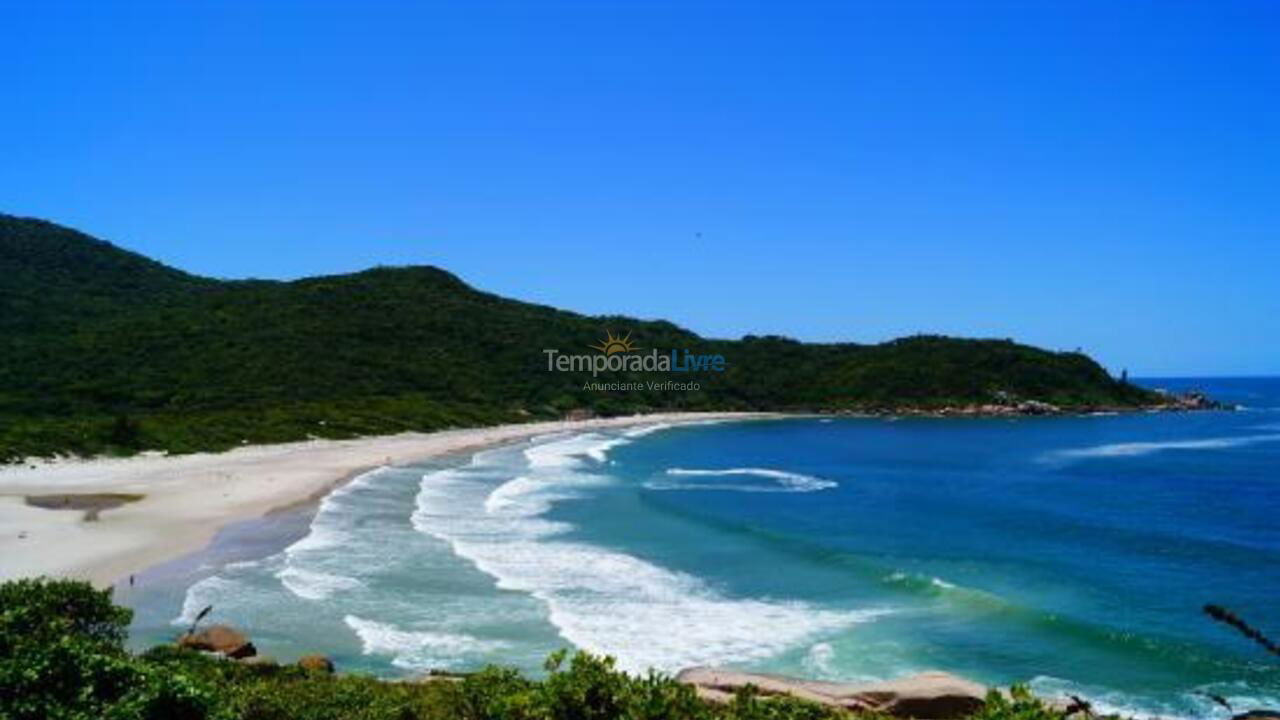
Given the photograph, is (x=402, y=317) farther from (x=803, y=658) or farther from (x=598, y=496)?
(x=803, y=658)

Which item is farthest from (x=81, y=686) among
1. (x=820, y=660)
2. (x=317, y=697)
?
(x=820, y=660)

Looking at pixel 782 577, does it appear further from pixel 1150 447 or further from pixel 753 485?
pixel 1150 447

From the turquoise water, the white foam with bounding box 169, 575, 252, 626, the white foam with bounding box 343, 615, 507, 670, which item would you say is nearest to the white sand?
the turquoise water

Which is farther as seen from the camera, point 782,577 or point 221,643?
point 782,577

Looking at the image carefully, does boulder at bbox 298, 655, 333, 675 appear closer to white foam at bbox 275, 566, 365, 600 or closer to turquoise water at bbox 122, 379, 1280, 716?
turquoise water at bbox 122, 379, 1280, 716

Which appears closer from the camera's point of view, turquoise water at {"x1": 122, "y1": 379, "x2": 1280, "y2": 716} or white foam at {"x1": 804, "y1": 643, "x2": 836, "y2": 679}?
white foam at {"x1": 804, "y1": 643, "x2": 836, "y2": 679}

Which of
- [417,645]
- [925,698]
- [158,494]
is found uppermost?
[925,698]

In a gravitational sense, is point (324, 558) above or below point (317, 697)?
below
